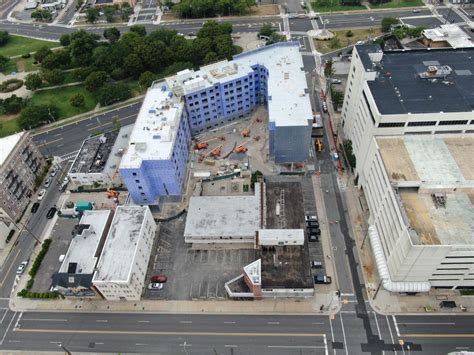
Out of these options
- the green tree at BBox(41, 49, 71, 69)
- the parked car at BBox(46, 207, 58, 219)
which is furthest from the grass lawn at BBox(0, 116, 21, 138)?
the parked car at BBox(46, 207, 58, 219)

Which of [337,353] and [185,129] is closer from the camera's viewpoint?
[337,353]

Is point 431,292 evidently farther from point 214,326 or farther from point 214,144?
point 214,144

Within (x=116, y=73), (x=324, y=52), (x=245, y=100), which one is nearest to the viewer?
(x=245, y=100)

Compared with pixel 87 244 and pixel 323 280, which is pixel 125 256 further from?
pixel 323 280

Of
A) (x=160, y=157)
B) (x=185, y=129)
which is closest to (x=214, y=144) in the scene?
(x=185, y=129)

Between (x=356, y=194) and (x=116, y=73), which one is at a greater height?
(x=116, y=73)

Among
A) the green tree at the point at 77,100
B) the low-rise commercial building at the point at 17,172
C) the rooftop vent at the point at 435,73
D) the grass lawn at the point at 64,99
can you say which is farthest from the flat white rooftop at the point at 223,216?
the grass lawn at the point at 64,99

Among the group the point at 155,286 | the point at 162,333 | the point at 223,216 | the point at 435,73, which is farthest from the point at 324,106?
the point at 162,333
